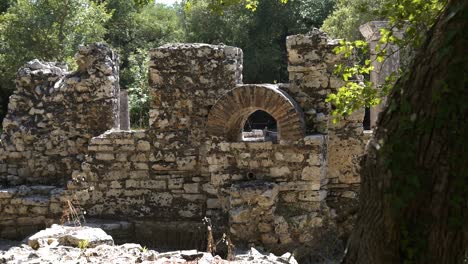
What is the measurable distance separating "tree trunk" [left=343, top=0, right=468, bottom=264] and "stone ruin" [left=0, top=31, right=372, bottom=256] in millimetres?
5120

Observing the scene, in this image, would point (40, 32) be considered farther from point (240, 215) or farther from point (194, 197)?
point (240, 215)

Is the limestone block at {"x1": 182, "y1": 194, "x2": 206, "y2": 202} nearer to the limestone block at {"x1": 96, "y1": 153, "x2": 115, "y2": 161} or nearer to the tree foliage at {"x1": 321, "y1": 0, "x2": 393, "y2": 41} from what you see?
the limestone block at {"x1": 96, "y1": 153, "x2": 115, "y2": 161}

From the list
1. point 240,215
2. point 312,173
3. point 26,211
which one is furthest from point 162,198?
point 312,173

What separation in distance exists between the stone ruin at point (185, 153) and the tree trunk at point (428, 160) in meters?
5.12

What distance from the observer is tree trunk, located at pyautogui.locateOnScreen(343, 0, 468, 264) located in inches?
113

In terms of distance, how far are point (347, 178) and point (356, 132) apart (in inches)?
28.9

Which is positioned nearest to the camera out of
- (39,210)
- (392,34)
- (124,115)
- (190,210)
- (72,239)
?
(392,34)

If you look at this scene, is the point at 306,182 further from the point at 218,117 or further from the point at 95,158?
the point at 95,158

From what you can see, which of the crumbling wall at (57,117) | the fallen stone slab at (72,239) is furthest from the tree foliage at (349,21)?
the fallen stone slab at (72,239)

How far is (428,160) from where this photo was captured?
294cm

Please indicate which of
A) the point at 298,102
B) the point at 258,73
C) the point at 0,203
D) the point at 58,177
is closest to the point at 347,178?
the point at 298,102

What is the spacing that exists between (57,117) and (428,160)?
8.59m

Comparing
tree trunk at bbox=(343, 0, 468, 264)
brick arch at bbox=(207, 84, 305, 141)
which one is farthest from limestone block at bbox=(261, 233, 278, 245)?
tree trunk at bbox=(343, 0, 468, 264)

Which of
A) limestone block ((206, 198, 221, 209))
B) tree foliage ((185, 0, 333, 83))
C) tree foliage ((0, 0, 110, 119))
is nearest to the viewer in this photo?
limestone block ((206, 198, 221, 209))
